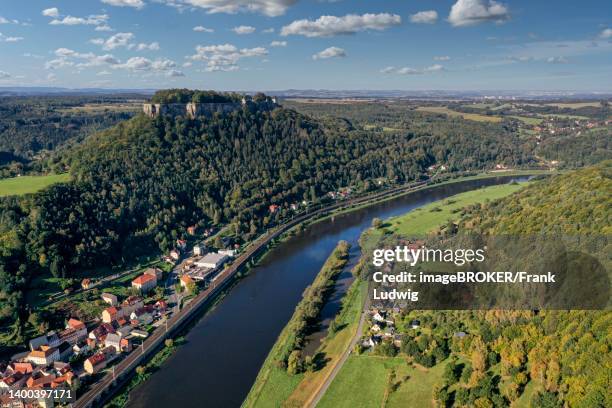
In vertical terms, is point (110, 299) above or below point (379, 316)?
below

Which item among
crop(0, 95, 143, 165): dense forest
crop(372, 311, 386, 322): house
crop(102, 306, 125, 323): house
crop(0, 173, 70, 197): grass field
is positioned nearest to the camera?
crop(372, 311, 386, 322): house

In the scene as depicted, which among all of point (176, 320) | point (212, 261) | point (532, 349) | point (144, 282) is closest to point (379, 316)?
point (532, 349)

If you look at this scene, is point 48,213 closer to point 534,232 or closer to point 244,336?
point 244,336

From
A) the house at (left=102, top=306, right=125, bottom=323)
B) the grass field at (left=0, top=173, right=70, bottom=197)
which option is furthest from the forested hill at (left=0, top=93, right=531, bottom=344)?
the house at (left=102, top=306, right=125, bottom=323)

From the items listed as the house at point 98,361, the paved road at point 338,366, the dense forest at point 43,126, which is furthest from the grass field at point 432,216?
the dense forest at point 43,126

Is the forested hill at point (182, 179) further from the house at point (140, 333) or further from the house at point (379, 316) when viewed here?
the house at point (379, 316)

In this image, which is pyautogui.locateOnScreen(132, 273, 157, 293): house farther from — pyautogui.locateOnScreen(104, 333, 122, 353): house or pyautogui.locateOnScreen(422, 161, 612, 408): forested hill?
pyautogui.locateOnScreen(422, 161, 612, 408): forested hill

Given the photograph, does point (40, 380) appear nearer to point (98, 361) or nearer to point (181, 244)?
point (98, 361)
